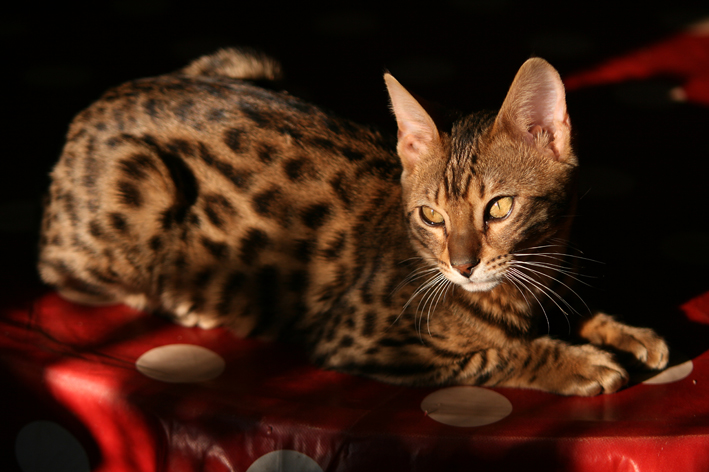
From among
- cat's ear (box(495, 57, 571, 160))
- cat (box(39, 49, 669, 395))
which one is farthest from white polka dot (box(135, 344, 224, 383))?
cat's ear (box(495, 57, 571, 160))

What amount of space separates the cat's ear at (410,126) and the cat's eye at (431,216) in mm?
149

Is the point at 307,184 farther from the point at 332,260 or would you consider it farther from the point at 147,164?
the point at 147,164

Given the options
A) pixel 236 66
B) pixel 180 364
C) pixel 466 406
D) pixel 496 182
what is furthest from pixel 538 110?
pixel 236 66

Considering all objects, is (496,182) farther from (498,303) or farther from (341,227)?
(341,227)

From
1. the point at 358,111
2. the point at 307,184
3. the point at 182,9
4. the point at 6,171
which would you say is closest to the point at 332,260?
the point at 307,184

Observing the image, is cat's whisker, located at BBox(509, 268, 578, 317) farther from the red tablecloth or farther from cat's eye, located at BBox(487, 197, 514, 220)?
the red tablecloth

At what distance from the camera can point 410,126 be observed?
1870 millimetres

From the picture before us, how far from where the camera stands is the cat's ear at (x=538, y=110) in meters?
1.63

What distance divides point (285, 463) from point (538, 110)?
107 cm

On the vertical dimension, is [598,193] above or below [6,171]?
above

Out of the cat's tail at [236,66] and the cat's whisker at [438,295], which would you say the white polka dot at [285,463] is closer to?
the cat's whisker at [438,295]

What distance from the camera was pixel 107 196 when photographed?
7.02 ft

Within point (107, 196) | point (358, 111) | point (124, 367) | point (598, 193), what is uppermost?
point (358, 111)

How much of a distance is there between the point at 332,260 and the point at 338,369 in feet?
1.07
